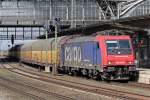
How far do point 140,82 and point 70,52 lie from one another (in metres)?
9.28

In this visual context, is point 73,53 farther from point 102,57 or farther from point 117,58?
point 117,58

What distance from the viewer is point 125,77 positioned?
3212 cm

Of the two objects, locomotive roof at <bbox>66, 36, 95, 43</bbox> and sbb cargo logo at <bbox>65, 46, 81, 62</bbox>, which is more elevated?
locomotive roof at <bbox>66, 36, 95, 43</bbox>

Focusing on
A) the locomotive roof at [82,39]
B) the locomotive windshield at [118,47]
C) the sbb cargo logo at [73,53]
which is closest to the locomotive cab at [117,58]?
the locomotive windshield at [118,47]

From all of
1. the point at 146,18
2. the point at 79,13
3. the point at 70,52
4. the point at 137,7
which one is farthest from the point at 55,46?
the point at 79,13

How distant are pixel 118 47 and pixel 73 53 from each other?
23.7ft

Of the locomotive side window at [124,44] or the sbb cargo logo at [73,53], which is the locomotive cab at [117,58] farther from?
the sbb cargo logo at [73,53]

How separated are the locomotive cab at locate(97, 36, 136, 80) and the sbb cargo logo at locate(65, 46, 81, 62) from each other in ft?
16.8

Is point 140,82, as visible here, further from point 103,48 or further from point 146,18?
point 146,18

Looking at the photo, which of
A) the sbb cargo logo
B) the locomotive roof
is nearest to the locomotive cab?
the locomotive roof

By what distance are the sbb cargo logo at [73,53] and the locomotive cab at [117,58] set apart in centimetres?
512

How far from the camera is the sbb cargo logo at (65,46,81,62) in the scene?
3754 centimetres

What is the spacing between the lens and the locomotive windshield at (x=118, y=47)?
32.4 m

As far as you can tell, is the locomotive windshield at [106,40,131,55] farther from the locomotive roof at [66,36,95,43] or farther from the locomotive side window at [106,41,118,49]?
the locomotive roof at [66,36,95,43]
